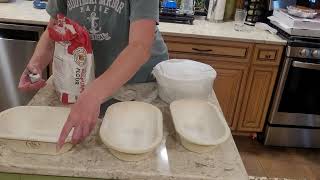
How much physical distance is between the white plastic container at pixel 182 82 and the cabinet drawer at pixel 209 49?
1049mm

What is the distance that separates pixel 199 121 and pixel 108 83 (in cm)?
30

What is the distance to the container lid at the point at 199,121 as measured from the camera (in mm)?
845

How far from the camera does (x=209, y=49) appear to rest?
2.21 metres

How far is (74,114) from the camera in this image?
2.43 ft

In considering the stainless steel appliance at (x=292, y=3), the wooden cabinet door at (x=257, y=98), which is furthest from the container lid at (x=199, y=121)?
the stainless steel appliance at (x=292, y=3)

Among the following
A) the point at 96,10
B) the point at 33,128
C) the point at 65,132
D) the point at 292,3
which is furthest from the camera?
the point at 292,3

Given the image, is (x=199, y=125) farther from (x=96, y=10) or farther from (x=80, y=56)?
(x=96, y=10)

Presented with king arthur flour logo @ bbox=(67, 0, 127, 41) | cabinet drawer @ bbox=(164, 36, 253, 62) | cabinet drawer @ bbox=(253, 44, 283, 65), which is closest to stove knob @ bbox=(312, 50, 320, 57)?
cabinet drawer @ bbox=(253, 44, 283, 65)

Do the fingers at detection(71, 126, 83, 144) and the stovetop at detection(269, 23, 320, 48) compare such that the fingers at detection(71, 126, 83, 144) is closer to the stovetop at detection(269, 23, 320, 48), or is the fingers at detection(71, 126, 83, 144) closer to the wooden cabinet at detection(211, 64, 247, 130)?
the wooden cabinet at detection(211, 64, 247, 130)

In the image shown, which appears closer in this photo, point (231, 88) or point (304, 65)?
point (304, 65)

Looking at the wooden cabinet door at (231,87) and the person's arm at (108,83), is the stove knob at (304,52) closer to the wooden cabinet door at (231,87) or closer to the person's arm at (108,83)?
the wooden cabinet door at (231,87)

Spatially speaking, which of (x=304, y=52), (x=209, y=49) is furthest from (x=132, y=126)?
(x=304, y=52)

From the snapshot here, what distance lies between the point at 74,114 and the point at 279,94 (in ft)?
6.20

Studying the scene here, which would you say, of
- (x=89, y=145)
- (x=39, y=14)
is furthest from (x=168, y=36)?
(x=89, y=145)
